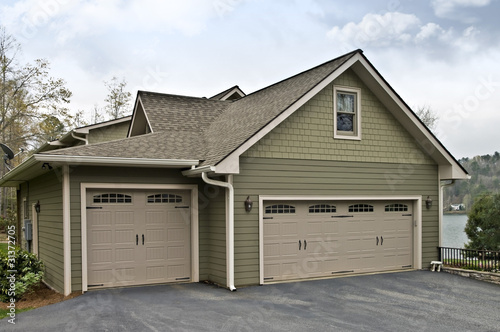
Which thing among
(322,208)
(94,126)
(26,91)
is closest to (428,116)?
(94,126)

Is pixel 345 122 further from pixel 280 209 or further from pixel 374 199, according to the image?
pixel 280 209

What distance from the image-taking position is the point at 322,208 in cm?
1152

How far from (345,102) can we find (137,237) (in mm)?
6020

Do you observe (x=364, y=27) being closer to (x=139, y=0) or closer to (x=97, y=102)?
(x=139, y=0)

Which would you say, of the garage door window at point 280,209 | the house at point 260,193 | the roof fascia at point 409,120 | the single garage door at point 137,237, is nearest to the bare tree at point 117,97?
the house at point 260,193

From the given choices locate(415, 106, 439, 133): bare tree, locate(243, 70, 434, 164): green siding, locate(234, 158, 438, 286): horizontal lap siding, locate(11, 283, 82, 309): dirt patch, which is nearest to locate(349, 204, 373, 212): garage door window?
locate(234, 158, 438, 286): horizontal lap siding

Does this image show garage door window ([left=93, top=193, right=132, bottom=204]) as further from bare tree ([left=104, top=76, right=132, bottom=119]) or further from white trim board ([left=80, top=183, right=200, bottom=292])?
bare tree ([left=104, top=76, right=132, bottom=119])

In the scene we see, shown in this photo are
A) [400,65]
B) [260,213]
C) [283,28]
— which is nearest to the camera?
[260,213]

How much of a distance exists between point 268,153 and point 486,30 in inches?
271

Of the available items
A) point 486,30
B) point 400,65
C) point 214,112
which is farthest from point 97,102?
point 486,30

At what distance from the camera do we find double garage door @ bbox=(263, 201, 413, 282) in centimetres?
1088

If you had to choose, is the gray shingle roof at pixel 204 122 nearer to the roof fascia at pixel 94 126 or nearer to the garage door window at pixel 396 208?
the garage door window at pixel 396 208

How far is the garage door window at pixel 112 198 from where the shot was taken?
10030 millimetres

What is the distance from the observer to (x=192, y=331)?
6.91m
